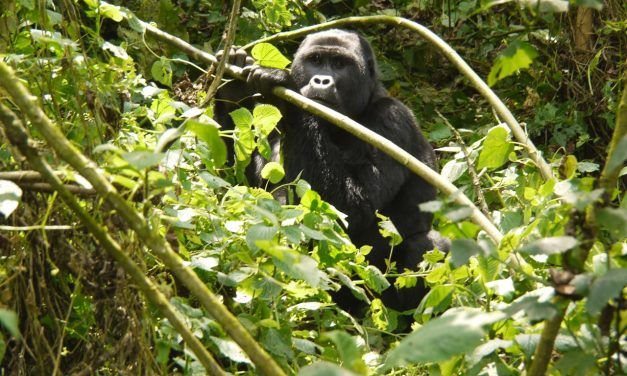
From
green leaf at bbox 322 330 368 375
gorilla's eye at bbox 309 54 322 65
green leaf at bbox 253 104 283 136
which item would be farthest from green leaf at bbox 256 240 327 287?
gorilla's eye at bbox 309 54 322 65

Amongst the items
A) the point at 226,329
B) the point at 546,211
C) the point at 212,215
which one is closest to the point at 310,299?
the point at 212,215

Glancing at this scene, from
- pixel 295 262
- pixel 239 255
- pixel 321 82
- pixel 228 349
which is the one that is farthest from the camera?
pixel 321 82

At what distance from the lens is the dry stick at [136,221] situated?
1858 mm

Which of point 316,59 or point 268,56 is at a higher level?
point 268,56

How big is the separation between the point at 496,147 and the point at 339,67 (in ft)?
7.27

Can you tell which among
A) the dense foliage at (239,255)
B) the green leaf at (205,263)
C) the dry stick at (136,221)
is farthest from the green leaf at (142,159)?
the green leaf at (205,263)

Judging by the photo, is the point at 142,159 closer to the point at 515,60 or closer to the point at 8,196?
the point at 8,196

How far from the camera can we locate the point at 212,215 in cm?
291

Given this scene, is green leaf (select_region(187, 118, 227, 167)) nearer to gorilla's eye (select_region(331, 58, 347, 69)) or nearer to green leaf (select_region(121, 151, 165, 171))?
green leaf (select_region(121, 151, 165, 171))

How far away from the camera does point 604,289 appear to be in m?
1.66

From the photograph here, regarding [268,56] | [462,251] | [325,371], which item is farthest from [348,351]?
[268,56]

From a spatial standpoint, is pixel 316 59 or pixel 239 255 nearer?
pixel 239 255

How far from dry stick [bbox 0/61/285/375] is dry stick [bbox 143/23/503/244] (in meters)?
0.53

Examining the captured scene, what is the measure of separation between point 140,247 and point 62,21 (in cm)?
92
